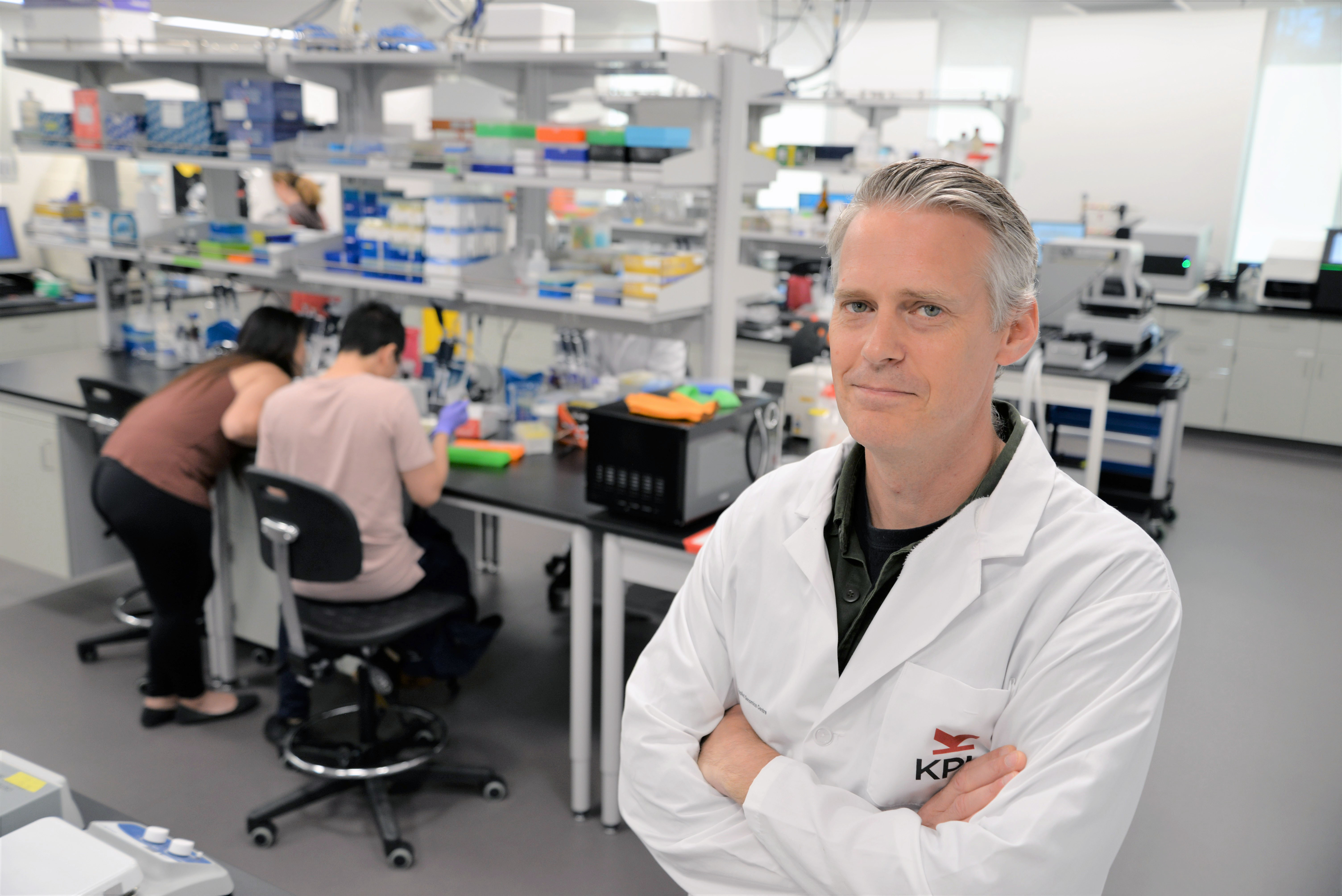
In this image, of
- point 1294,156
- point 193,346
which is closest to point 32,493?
point 193,346

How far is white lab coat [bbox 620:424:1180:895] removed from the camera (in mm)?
971

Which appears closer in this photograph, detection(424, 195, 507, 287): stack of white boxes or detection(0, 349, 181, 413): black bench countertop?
detection(424, 195, 507, 287): stack of white boxes

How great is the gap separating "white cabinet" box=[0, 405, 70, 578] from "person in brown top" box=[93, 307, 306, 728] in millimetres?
786

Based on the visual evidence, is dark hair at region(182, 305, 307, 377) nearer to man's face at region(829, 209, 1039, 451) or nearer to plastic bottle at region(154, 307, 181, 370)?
plastic bottle at region(154, 307, 181, 370)

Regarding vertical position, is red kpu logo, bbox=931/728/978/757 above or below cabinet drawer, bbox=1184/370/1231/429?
above

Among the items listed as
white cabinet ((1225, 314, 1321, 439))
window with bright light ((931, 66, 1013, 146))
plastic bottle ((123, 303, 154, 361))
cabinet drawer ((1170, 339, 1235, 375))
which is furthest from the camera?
window with bright light ((931, 66, 1013, 146))

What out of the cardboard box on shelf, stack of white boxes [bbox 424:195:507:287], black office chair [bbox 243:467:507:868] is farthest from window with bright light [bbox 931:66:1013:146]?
black office chair [bbox 243:467:507:868]

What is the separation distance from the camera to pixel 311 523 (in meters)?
2.44

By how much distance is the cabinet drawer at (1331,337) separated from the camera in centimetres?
610

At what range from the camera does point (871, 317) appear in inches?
42.1

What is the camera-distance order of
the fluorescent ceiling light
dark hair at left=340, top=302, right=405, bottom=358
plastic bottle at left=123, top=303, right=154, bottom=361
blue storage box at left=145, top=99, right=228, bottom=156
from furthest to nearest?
the fluorescent ceiling light → plastic bottle at left=123, top=303, right=154, bottom=361 → blue storage box at left=145, top=99, right=228, bottom=156 → dark hair at left=340, top=302, right=405, bottom=358

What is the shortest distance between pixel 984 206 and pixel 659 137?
1.88 meters

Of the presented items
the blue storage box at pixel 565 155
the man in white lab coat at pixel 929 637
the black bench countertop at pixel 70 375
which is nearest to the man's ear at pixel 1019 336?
the man in white lab coat at pixel 929 637

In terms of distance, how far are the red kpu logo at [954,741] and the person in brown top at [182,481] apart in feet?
7.82
